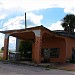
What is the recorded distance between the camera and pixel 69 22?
49031mm

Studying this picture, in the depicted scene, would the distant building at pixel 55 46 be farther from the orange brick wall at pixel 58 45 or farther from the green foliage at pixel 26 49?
the green foliage at pixel 26 49

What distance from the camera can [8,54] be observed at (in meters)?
33.3

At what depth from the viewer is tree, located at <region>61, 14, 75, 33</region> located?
48469 millimetres

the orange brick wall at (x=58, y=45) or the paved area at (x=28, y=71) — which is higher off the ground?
the orange brick wall at (x=58, y=45)

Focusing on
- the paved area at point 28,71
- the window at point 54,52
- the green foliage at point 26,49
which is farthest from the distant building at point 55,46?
the paved area at point 28,71

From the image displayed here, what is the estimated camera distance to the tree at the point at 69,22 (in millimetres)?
48469

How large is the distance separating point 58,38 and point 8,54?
22.0 feet

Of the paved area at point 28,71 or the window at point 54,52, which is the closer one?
the paved area at point 28,71

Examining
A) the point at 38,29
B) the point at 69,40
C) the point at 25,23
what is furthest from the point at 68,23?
the point at 38,29

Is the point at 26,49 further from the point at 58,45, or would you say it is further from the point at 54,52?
the point at 58,45

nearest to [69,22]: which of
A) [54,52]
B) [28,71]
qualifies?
[54,52]

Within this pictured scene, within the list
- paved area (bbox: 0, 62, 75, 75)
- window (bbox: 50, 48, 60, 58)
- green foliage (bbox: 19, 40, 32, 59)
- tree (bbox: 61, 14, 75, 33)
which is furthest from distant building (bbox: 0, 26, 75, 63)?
tree (bbox: 61, 14, 75, 33)

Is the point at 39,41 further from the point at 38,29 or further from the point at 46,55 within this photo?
the point at 46,55

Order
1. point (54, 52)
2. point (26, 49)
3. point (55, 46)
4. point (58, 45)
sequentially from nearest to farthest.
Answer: point (58, 45)
point (55, 46)
point (54, 52)
point (26, 49)
